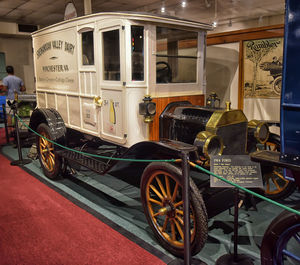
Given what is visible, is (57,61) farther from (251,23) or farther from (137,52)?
(251,23)

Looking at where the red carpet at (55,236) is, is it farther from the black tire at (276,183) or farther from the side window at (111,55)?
the black tire at (276,183)

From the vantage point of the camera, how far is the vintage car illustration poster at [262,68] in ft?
15.4

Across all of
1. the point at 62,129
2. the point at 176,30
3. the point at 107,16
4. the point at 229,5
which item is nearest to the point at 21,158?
the point at 62,129

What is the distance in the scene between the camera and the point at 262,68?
4875 mm

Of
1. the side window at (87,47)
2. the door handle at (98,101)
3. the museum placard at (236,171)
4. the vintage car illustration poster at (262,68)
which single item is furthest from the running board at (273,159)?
the vintage car illustration poster at (262,68)

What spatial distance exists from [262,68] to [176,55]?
2279mm

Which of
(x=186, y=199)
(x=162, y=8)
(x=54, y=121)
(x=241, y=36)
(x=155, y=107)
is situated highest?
(x=162, y=8)

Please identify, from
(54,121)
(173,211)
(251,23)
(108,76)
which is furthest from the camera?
(251,23)

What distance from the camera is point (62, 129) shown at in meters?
4.11

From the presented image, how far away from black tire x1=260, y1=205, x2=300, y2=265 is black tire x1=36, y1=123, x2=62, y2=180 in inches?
120

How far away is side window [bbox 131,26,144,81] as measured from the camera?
2881mm

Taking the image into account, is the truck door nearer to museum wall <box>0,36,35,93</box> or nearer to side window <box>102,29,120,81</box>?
side window <box>102,29,120,81</box>

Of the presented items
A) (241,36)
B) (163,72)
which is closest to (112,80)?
(163,72)

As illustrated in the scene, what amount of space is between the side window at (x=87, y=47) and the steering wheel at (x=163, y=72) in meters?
0.91
